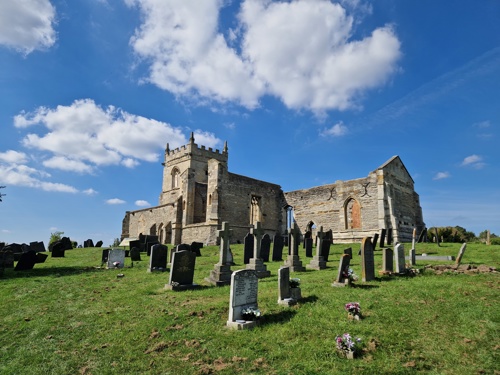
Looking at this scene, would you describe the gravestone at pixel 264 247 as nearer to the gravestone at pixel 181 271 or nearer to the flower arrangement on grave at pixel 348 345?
the gravestone at pixel 181 271

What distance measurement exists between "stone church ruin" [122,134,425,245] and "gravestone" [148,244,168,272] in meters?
10.7

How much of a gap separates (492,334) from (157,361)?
5352mm

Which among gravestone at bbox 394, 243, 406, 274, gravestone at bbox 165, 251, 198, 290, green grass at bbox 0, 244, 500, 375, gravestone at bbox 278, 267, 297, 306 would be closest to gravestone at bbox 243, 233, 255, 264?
gravestone at bbox 165, 251, 198, 290

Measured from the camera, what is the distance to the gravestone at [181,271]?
9.03 m

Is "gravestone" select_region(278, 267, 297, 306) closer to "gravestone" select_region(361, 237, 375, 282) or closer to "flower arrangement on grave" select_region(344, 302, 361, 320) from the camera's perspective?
"flower arrangement on grave" select_region(344, 302, 361, 320)

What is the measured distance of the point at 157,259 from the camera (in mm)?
12539

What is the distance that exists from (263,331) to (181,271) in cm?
407

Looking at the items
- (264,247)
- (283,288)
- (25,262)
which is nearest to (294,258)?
(264,247)

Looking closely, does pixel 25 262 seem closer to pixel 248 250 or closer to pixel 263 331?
pixel 248 250

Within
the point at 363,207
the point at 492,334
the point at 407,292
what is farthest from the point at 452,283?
the point at 363,207

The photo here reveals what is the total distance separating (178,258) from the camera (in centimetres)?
927

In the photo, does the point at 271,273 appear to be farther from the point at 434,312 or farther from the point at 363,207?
the point at 363,207

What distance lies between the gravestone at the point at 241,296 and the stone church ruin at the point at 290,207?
16.2m

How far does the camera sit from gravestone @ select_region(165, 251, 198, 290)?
9030 millimetres
